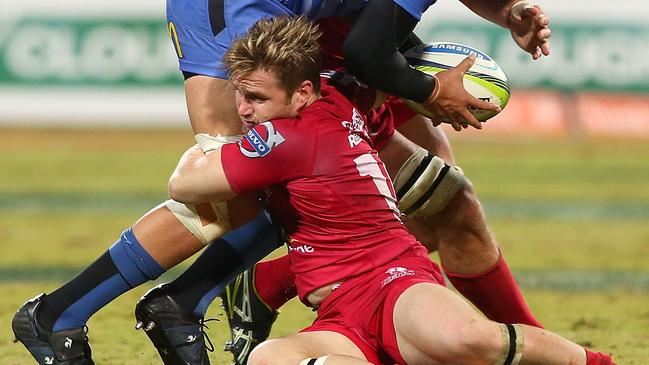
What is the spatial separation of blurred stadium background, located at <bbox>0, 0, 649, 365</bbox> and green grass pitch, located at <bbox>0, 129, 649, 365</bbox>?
0.03 meters

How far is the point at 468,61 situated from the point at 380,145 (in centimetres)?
59

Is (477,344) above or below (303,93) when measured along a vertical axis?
below

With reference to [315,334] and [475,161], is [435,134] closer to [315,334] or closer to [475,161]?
[315,334]

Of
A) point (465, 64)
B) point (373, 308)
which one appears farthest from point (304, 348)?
point (465, 64)

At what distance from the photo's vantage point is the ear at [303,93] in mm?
3725

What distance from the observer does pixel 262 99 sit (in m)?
3.71

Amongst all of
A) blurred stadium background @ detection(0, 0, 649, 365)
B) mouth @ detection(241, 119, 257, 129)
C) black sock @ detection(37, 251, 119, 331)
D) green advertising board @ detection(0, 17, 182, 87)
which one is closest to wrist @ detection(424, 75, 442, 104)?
mouth @ detection(241, 119, 257, 129)

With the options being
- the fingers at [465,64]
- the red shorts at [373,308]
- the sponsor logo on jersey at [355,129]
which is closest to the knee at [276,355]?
the red shorts at [373,308]

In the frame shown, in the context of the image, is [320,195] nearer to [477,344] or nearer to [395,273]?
[395,273]

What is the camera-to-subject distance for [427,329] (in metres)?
3.40

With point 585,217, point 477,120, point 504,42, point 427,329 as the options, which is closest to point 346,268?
point 427,329

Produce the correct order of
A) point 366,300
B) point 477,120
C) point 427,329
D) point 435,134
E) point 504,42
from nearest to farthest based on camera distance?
1. point 427,329
2. point 366,300
3. point 477,120
4. point 435,134
5. point 504,42

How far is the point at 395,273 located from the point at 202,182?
0.65m

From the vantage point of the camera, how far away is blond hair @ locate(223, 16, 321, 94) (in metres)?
3.66
